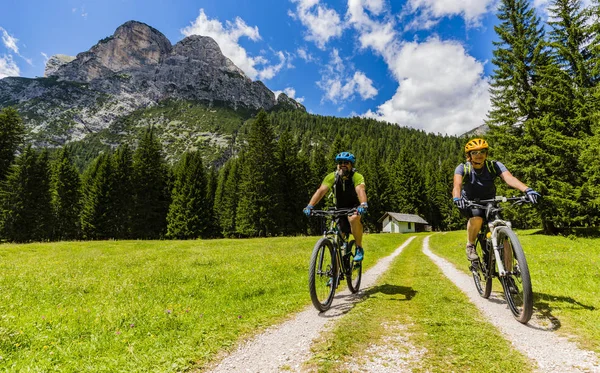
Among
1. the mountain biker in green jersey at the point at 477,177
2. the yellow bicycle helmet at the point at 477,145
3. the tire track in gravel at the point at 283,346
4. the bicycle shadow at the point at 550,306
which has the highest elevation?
the yellow bicycle helmet at the point at 477,145

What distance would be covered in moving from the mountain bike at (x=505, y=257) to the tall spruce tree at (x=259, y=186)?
43912 millimetres

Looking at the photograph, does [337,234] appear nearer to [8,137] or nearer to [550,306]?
[550,306]

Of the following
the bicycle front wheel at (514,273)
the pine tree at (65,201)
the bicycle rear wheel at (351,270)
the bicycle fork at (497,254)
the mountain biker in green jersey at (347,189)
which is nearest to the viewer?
the bicycle front wheel at (514,273)

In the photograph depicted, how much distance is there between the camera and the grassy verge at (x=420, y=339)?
3828 millimetres

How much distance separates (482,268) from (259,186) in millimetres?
45181

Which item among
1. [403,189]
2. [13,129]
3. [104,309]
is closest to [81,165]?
[13,129]

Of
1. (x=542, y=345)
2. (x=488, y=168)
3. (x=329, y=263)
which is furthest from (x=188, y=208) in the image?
(x=542, y=345)

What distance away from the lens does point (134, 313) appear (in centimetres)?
649

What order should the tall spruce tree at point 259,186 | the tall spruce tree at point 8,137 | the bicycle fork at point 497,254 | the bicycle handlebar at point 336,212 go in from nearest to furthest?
1. the bicycle fork at point 497,254
2. the bicycle handlebar at point 336,212
3. the tall spruce tree at point 8,137
4. the tall spruce tree at point 259,186

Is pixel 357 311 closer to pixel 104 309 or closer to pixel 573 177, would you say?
pixel 104 309

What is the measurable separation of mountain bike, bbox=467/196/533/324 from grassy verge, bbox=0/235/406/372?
4.50m

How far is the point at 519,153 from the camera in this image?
26094 millimetres

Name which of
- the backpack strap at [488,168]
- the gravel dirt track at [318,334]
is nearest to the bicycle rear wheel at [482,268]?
the gravel dirt track at [318,334]

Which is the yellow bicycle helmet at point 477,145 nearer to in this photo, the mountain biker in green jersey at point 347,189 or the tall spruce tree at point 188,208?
the mountain biker in green jersey at point 347,189
